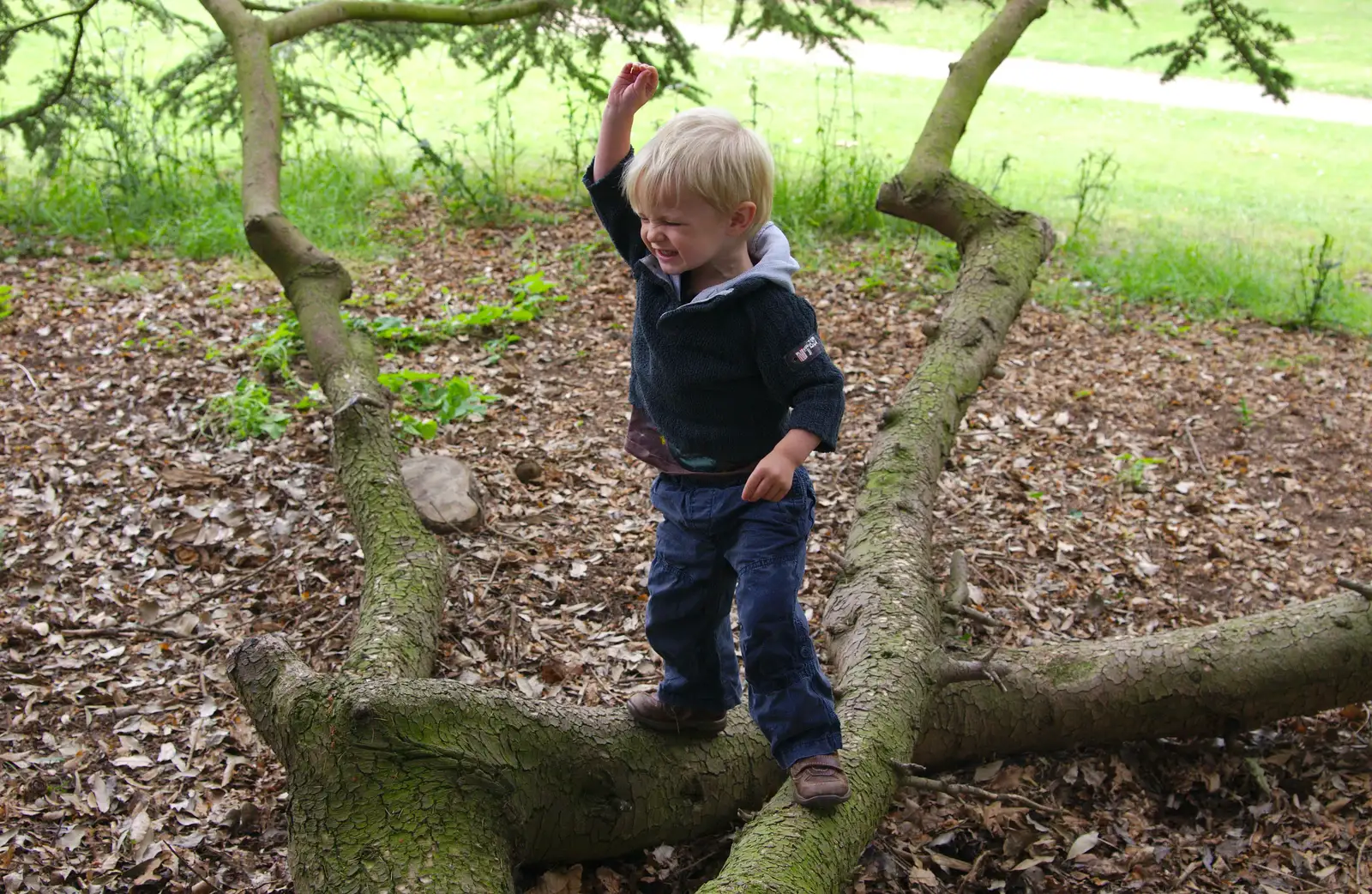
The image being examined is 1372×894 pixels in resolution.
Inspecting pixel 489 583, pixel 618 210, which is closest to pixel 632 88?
pixel 618 210

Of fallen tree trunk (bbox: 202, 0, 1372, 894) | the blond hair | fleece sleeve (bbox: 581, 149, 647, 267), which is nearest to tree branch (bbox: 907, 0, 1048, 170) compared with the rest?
fallen tree trunk (bbox: 202, 0, 1372, 894)

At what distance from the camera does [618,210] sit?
2.72m

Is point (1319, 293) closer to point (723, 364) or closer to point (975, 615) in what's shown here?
point (975, 615)

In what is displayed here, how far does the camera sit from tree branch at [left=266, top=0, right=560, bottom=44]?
5993 millimetres

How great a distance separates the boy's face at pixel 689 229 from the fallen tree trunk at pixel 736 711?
1.24 metres

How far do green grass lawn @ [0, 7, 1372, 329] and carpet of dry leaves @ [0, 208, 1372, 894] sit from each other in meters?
0.79

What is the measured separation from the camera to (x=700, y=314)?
2.47 meters

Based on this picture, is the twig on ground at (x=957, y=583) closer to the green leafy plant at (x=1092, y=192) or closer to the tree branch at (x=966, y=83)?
the tree branch at (x=966, y=83)

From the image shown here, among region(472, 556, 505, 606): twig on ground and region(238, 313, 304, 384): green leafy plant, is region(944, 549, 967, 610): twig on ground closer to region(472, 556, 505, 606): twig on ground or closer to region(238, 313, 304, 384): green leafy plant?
region(472, 556, 505, 606): twig on ground

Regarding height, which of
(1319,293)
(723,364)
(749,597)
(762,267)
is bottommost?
(749,597)

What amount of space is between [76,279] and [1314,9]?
2753 cm

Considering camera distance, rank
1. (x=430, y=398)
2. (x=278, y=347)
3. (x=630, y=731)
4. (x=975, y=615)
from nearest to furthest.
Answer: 1. (x=630, y=731)
2. (x=975, y=615)
3. (x=430, y=398)
4. (x=278, y=347)

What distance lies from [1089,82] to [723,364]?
60.2ft

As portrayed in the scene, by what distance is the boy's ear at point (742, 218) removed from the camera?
94.0 inches
